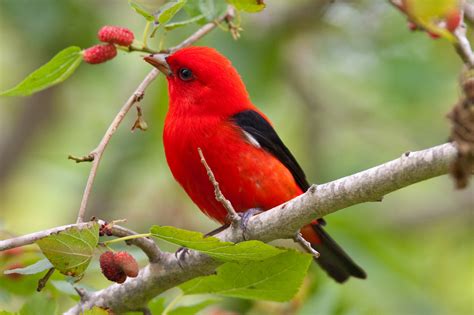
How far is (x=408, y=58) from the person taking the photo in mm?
8508

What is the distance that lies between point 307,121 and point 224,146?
145 inches

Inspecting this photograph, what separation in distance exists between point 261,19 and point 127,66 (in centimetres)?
223

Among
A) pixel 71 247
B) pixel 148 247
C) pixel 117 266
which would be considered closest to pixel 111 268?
pixel 117 266

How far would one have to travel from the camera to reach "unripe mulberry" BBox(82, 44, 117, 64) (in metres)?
4.19

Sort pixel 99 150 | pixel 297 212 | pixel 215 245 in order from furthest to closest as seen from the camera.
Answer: pixel 297 212 → pixel 99 150 → pixel 215 245

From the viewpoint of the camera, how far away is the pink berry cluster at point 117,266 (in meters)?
3.48

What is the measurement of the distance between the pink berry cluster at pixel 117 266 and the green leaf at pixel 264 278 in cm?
85

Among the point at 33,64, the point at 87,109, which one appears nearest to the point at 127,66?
the point at 87,109

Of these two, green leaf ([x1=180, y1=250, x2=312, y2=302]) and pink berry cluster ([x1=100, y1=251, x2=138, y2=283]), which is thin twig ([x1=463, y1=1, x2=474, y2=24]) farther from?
pink berry cluster ([x1=100, y1=251, x2=138, y2=283])

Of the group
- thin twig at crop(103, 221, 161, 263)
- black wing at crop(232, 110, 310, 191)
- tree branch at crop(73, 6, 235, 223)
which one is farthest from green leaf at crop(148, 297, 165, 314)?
black wing at crop(232, 110, 310, 191)

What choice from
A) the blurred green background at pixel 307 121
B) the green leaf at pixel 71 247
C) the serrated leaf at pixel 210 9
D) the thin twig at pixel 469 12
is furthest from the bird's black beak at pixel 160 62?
the green leaf at pixel 71 247

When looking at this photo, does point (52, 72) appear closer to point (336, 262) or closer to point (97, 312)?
point (97, 312)

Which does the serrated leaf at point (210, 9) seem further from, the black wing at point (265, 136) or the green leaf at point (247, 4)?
the black wing at point (265, 136)

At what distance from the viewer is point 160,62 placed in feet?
18.7
